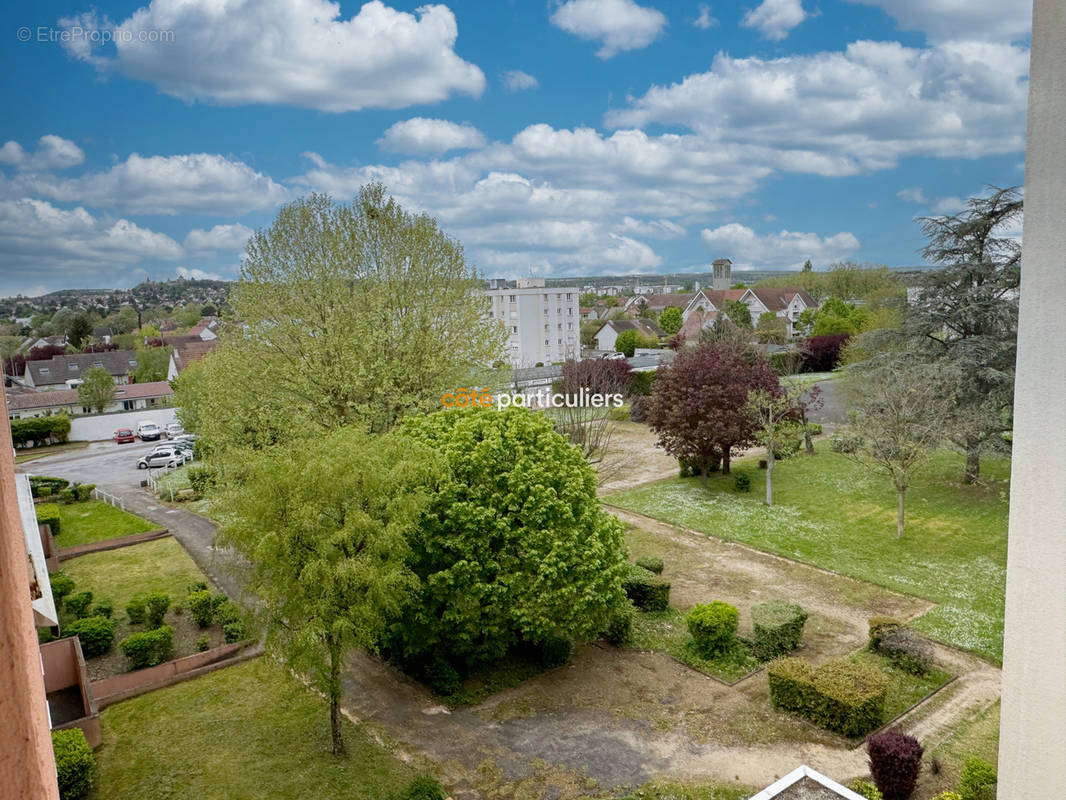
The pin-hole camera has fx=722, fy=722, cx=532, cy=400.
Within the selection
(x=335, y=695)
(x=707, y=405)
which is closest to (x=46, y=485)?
(x=335, y=695)

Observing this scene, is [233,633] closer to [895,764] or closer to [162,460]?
[895,764]

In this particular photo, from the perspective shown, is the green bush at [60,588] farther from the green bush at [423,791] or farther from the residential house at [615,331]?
the residential house at [615,331]

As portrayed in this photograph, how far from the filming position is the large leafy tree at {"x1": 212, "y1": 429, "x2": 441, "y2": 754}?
7426mm

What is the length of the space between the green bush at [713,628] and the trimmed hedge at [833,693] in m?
1.16

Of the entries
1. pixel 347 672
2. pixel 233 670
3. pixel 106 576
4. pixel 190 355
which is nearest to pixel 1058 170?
pixel 347 672

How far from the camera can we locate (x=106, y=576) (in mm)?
14352

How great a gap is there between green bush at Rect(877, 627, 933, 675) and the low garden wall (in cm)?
880

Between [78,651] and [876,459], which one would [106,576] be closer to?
[78,651]

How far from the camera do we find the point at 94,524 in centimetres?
1794

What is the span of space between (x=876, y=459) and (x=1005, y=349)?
4683 millimetres

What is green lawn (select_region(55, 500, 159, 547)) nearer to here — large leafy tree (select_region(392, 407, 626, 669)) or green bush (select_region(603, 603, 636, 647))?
large leafy tree (select_region(392, 407, 626, 669))

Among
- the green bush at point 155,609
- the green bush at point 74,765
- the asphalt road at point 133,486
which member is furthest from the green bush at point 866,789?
the green bush at point 155,609

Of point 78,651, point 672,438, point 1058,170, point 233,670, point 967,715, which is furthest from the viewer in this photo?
point 672,438

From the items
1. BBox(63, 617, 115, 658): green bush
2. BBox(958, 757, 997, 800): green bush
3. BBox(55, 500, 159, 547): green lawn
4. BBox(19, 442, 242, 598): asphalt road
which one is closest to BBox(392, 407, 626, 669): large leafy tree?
BBox(958, 757, 997, 800): green bush
